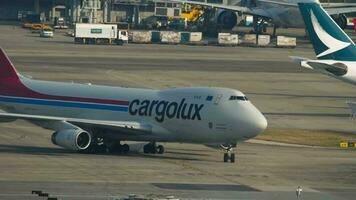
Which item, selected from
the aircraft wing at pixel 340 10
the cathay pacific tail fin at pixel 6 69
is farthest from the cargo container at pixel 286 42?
the cathay pacific tail fin at pixel 6 69

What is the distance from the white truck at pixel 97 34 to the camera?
170 m

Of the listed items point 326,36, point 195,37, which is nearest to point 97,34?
point 195,37

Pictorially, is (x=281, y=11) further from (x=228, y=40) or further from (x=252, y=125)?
(x=252, y=125)

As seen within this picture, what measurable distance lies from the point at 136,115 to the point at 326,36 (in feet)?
103

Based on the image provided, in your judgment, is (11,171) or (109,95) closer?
(11,171)

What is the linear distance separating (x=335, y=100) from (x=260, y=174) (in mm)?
46629

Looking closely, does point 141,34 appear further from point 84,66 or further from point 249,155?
point 249,155

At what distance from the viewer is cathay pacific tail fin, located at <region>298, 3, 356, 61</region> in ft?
286

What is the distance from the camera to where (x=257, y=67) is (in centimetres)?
13312

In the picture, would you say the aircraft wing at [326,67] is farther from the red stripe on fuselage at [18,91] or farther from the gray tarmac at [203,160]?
the red stripe on fuselage at [18,91]

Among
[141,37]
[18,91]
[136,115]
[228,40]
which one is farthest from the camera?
[141,37]

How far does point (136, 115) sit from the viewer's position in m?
60.1

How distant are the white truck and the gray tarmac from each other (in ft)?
155

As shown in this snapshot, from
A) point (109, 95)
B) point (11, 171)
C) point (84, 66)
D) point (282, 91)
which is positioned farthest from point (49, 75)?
point (11, 171)
